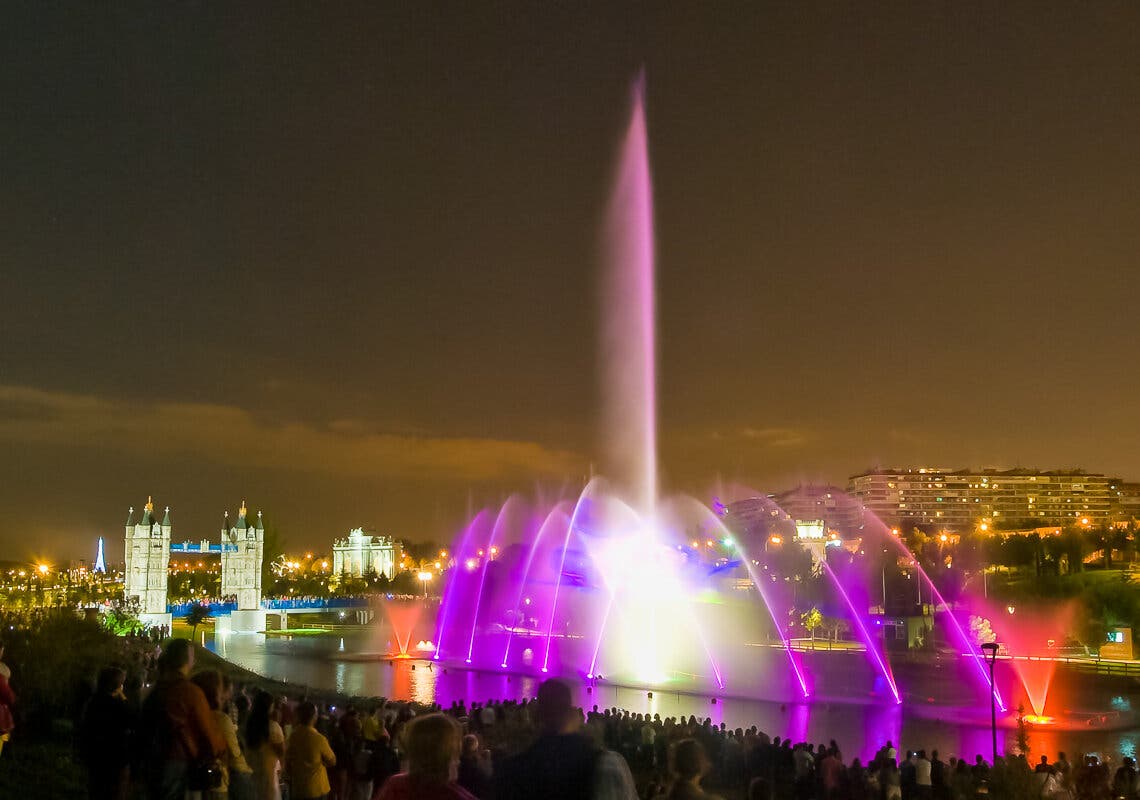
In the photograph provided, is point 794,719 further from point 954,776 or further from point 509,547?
point 509,547

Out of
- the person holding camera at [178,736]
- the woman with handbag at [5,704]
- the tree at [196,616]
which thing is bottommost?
the tree at [196,616]

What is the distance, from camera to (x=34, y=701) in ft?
76.7

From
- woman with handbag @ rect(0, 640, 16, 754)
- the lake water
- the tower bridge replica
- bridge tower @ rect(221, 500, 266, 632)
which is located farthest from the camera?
bridge tower @ rect(221, 500, 266, 632)

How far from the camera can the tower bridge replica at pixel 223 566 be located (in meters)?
125

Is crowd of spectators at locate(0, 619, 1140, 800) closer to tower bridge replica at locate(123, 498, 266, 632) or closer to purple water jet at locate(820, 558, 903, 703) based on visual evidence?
purple water jet at locate(820, 558, 903, 703)

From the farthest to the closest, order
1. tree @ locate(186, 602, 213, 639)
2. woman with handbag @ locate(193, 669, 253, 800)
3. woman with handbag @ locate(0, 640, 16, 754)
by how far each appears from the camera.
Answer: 1. tree @ locate(186, 602, 213, 639)
2. woman with handbag @ locate(0, 640, 16, 754)
3. woman with handbag @ locate(193, 669, 253, 800)

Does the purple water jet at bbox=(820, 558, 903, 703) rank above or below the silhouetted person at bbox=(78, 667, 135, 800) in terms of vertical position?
below

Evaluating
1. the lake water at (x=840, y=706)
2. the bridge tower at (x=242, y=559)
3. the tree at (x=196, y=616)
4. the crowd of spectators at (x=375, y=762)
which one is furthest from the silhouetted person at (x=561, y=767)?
the bridge tower at (x=242, y=559)

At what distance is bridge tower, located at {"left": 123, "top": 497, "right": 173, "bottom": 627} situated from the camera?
5285 inches

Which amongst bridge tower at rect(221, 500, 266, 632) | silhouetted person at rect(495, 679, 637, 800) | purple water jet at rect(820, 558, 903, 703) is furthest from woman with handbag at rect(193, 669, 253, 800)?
bridge tower at rect(221, 500, 266, 632)

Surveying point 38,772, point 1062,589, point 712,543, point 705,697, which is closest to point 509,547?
point 712,543

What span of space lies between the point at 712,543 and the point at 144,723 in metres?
140

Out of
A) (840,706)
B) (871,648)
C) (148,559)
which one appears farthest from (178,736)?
(148,559)

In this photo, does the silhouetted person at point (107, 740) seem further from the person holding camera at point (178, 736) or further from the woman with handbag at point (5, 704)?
the woman with handbag at point (5, 704)
